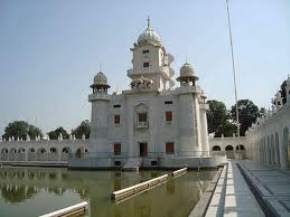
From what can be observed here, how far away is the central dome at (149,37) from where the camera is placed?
40469 mm

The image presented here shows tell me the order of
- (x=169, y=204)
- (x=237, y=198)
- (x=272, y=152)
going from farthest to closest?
(x=272, y=152)
(x=169, y=204)
(x=237, y=198)

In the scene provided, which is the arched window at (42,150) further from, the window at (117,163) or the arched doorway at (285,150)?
the arched doorway at (285,150)

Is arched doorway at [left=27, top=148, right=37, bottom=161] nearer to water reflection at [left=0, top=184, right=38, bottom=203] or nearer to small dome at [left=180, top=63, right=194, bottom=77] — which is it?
small dome at [left=180, top=63, right=194, bottom=77]

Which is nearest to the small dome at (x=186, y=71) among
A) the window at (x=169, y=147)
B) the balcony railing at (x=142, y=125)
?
the balcony railing at (x=142, y=125)

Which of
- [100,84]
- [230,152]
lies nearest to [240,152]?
[230,152]

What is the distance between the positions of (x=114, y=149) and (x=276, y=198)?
27.0 m

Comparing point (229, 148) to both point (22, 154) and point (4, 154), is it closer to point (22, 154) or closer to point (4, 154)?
point (22, 154)

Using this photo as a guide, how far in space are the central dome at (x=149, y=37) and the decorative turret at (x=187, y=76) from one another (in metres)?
6.34

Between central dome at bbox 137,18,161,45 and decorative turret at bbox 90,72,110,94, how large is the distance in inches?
263

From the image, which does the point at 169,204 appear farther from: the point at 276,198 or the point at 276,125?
the point at 276,125

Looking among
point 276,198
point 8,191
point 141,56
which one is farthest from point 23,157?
point 276,198

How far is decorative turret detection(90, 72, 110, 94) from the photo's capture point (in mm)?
37688

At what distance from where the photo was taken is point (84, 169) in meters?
33.9

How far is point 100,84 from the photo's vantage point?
124 ft
